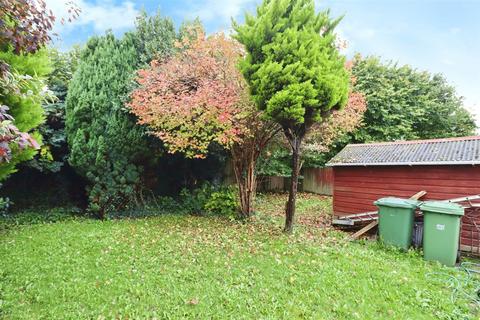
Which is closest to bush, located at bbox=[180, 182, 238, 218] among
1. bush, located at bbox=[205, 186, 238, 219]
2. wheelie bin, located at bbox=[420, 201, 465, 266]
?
bush, located at bbox=[205, 186, 238, 219]

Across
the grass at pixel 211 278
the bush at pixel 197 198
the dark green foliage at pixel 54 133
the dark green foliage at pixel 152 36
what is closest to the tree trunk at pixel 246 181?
the bush at pixel 197 198

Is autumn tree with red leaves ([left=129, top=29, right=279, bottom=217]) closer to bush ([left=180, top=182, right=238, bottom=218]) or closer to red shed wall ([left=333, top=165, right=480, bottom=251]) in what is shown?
bush ([left=180, top=182, right=238, bottom=218])

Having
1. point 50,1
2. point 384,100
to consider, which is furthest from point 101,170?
point 384,100

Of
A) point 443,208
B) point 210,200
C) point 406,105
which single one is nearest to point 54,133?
point 210,200

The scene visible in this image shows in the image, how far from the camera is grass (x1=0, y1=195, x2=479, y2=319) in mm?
3377

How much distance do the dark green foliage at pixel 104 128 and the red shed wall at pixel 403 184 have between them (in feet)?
21.6

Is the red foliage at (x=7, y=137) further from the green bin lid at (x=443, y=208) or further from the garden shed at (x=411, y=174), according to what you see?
the garden shed at (x=411, y=174)

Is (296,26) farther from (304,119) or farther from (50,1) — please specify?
(50,1)

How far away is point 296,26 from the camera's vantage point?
5.60m

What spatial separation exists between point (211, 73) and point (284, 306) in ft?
18.0

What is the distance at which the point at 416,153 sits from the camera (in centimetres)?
821

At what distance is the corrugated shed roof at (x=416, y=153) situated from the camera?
7211mm

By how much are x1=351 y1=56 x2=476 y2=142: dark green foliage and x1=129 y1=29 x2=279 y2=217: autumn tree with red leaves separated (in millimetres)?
9705

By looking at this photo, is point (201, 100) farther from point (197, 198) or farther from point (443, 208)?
point (443, 208)
